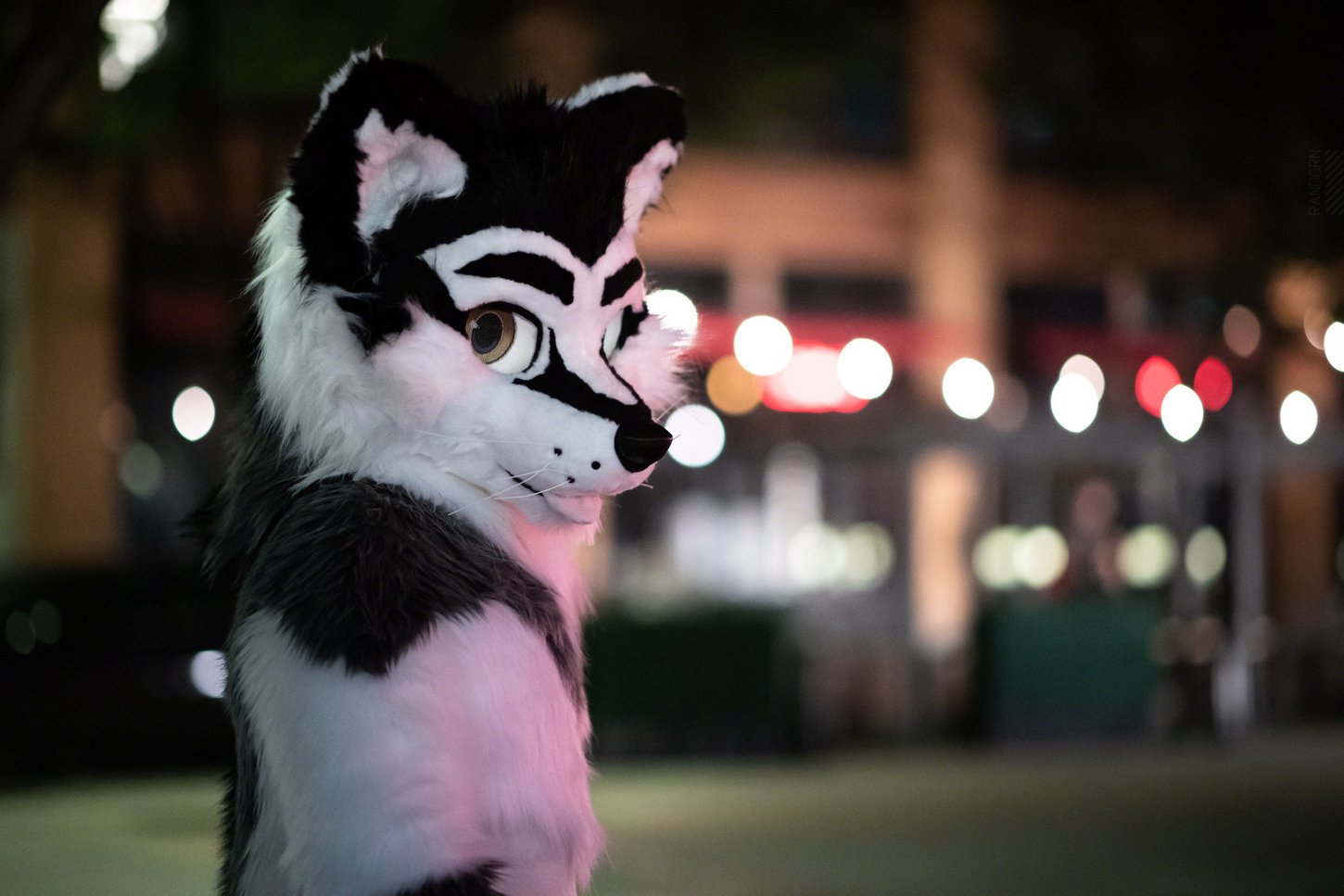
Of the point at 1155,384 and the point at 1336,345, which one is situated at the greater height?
the point at 1336,345

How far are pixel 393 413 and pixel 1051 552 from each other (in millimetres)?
13502

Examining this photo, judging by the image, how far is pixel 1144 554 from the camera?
15.1m

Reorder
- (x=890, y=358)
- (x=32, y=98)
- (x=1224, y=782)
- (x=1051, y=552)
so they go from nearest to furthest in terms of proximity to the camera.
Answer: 1. (x=32, y=98)
2. (x=1224, y=782)
3. (x=890, y=358)
4. (x=1051, y=552)

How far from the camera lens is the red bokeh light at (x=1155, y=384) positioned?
40.5 feet

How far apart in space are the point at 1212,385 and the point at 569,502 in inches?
442

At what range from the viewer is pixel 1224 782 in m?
10.0

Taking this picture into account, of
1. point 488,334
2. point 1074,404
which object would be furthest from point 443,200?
point 1074,404

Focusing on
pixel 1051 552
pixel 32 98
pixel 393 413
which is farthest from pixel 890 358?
pixel 393 413

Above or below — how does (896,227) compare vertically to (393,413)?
above

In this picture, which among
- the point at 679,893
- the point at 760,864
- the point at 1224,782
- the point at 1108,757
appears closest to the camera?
the point at 679,893

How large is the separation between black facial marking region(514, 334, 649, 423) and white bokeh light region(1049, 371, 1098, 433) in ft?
33.9

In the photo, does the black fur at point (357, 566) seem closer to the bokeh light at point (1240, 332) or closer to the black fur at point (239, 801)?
the black fur at point (239, 801)

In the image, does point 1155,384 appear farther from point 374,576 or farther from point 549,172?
point 374,576

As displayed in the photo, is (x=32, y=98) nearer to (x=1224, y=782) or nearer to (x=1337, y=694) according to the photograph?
(x=1224, y=782)
